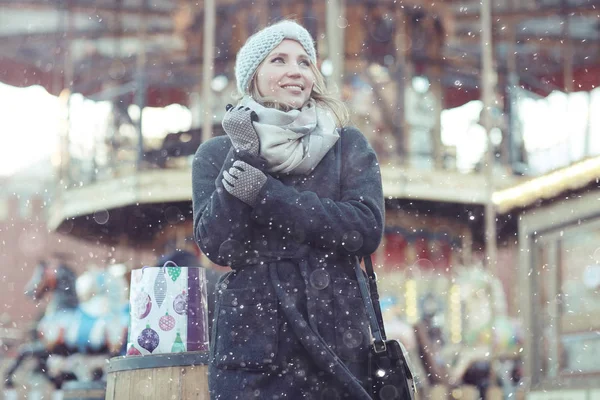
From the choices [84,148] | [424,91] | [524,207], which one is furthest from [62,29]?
[524,207]

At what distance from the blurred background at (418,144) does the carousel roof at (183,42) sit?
0.04 m

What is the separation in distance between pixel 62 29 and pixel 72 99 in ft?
4.26

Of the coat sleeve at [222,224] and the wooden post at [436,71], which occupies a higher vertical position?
the wooden post at [436,71]

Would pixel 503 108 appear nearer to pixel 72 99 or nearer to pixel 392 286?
pixel 392 286

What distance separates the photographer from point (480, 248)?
47.6 feet

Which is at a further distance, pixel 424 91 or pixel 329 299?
pixel 424 91

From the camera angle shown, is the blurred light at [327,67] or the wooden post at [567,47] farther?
the wooden post at [567,47]

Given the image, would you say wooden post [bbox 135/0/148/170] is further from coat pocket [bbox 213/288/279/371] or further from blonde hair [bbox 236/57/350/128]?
coat pocket [bbox 213/288/279/371]

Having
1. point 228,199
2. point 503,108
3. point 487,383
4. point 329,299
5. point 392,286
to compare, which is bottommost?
point 487,383

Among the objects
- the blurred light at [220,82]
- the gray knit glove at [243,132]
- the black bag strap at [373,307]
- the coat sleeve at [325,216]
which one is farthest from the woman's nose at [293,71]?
the blurred light at [220,82]

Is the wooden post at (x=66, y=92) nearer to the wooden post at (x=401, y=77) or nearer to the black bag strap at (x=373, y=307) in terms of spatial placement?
the wooden post at (x=401, y=77)

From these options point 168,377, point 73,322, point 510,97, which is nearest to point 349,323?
point 168,377

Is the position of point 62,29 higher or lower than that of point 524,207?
higher

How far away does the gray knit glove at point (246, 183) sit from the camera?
235cm
